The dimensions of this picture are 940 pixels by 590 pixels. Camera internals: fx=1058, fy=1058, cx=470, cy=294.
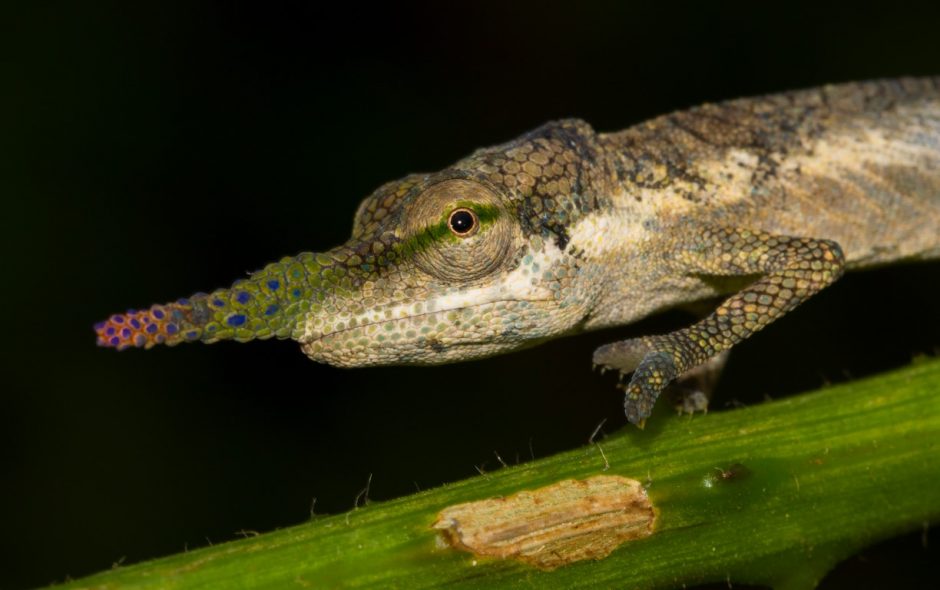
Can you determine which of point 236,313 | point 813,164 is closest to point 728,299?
point 813,164

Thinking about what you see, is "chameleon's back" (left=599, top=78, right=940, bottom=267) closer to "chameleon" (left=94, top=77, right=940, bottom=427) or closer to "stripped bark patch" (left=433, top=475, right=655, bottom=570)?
"chameleon" (left=94, top=77, right=940, bottom=427)

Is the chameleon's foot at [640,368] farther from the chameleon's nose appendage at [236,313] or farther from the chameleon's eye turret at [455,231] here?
the chameleon's nose appendage at [236,313]

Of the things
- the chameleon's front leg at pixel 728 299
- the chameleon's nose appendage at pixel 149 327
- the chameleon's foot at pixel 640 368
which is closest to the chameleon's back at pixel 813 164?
the chameleon's front leg at pixel 728 299

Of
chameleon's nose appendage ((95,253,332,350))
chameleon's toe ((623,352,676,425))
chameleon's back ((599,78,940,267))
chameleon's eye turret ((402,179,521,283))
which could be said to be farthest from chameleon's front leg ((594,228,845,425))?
chameleon's nose appendage ((95,253,332,350))

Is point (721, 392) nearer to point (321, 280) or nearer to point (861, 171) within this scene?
point (861, 171)

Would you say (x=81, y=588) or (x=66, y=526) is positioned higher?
(x=81, y=588)

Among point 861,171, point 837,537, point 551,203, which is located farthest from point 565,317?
point 861,171
